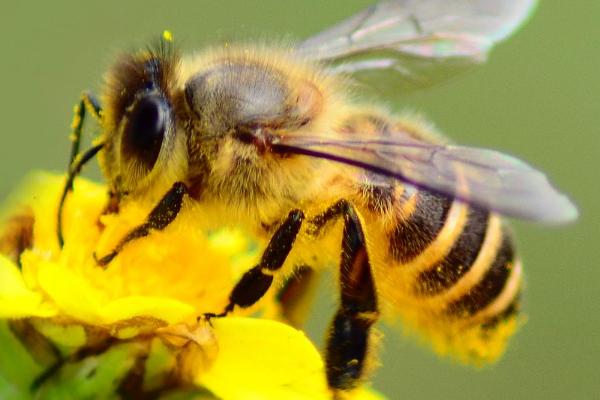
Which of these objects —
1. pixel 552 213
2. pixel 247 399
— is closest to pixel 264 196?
pixel 247 399

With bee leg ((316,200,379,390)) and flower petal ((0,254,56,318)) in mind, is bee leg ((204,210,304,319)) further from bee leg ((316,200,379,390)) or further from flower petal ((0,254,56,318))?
flower petal ((0,254,56,318))

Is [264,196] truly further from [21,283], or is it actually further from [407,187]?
[21,283]

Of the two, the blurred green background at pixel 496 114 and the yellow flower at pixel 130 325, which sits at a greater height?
the blurred green background at pixel 496 114

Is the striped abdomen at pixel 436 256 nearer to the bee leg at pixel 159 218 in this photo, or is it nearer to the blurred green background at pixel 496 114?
the bee leg at pixel 159 218

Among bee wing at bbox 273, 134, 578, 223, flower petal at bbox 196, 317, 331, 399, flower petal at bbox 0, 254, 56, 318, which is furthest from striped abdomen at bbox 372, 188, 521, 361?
flower petal at bbox 0, 254, 56, 318

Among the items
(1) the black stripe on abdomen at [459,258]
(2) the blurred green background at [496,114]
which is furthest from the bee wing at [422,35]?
(2) the blurred green background at [496,114]

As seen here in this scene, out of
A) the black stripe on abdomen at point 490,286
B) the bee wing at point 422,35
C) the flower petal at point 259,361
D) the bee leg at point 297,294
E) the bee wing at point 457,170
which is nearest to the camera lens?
the bee wing at point 457,170
